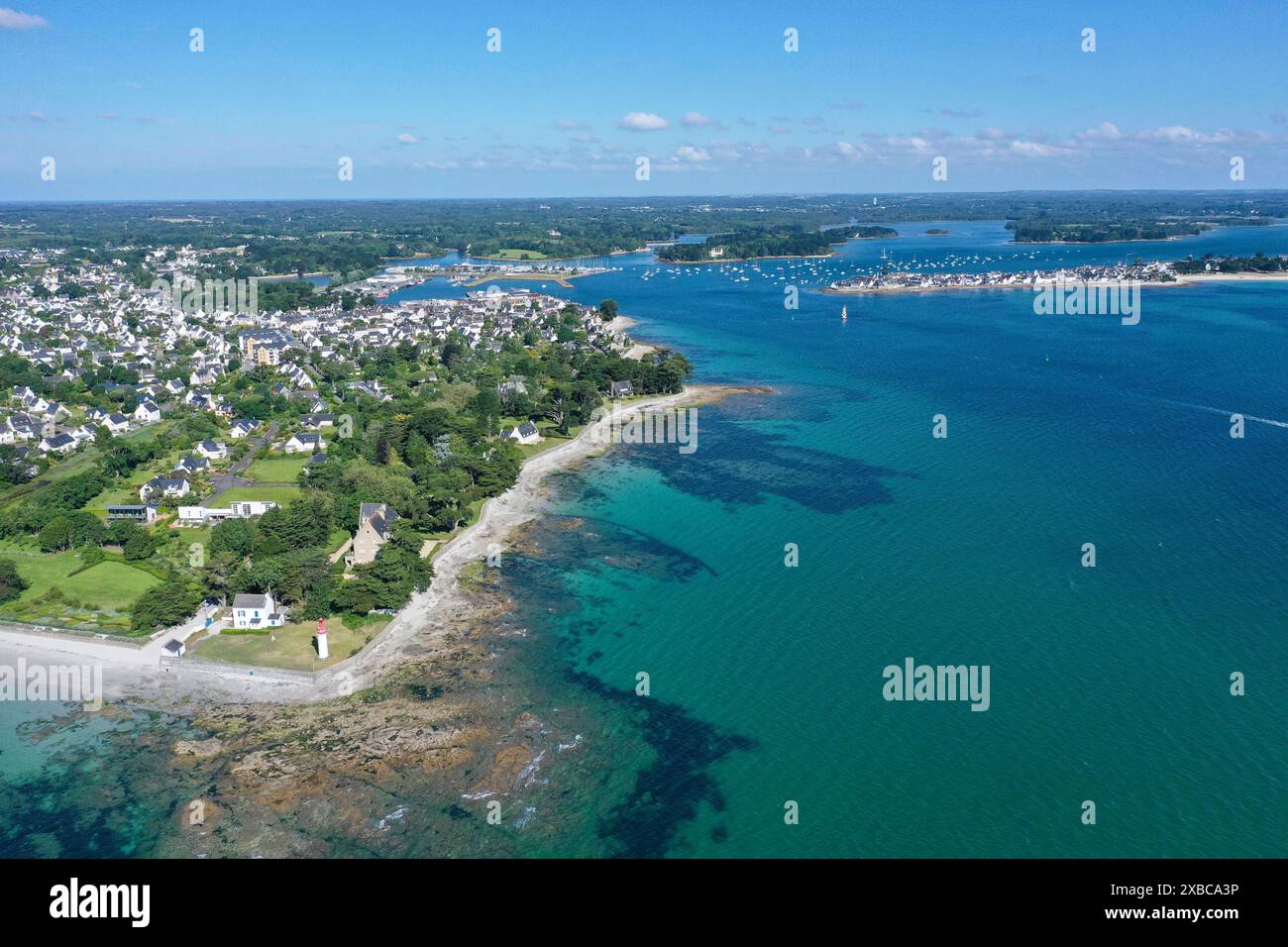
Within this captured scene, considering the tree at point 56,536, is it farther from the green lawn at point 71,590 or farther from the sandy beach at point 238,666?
the sandy beach at point 238,666

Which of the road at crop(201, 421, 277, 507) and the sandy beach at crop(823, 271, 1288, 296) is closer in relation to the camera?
the road at crop(201, 421, 277, 507)

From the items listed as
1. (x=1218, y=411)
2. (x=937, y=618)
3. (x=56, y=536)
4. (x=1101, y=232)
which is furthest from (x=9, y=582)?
(x=1101, y=232)

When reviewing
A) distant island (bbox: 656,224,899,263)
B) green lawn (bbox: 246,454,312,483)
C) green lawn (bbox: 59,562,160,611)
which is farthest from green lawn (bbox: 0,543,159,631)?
distant island (bbox: 656,224,899,263)

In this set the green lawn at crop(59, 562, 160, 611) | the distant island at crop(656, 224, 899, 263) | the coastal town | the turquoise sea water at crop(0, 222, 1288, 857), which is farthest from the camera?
the distant island at crop(656, 224, 899, 263)

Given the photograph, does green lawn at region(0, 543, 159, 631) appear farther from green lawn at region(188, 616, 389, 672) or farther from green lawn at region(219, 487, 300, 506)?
green lawn at region(219, 487, 300, 506)

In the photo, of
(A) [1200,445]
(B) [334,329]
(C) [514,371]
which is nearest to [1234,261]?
(A) [1200,445]

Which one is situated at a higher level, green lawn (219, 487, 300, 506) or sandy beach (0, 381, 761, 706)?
green lawn (219, 487, 300, 506)

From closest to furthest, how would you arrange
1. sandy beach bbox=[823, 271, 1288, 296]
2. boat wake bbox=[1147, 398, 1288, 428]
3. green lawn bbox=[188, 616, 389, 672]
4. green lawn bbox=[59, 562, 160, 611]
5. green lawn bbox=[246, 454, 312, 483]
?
green lawn bbox=[188, 616, 389, 672], green lawn bbox=[59, 562, 160, 611], green lawn bbox=[246, 454, 312, 483], boat wake bbox=[1147, 398, 1288, 428], sandy beach bbox=[823, 271, 1288, 296]

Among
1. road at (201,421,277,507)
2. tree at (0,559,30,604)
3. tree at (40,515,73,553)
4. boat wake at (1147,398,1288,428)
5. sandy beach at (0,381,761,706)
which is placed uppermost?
boat wake at (1147,398,1288,428)
